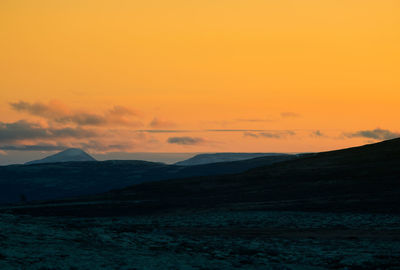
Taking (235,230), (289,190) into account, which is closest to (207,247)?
(235,230)

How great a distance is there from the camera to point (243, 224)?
40.5 m

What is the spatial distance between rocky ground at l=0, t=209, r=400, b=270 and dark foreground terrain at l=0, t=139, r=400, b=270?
44 mm

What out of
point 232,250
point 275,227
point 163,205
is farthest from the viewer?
point 163,205

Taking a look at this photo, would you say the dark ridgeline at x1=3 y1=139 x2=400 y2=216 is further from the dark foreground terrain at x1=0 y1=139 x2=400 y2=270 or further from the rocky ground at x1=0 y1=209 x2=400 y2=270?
the rocky ground at x1=0 y1=209 x2=400 y2=270

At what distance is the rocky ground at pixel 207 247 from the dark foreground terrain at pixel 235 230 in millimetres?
44

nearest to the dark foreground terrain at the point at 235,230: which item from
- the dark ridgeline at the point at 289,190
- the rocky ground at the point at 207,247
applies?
the rocky ground at the point at 207,247

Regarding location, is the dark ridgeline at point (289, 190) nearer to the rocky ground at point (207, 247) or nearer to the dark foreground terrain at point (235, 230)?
the dark foreground terrain at point (235, 230)

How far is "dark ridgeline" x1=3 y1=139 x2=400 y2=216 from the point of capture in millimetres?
56438

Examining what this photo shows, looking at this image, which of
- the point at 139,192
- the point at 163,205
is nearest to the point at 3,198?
the point at 139,192

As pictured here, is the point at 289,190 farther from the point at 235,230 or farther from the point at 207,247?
the point at 207,247

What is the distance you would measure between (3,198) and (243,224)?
160096 millimetres

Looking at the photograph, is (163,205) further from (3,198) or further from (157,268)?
(3,198)

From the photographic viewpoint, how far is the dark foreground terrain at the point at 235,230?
22.9m

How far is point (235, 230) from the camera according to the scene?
121 feet
